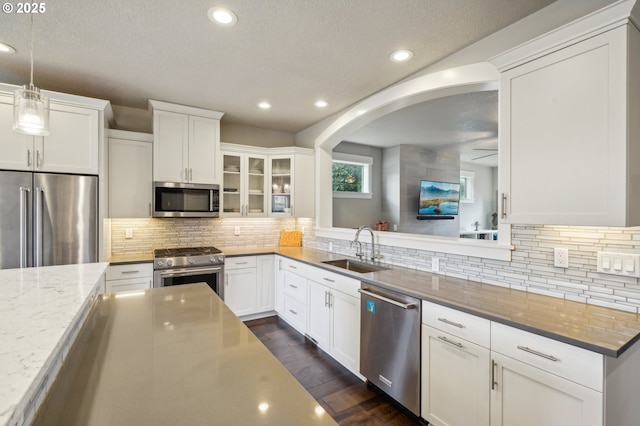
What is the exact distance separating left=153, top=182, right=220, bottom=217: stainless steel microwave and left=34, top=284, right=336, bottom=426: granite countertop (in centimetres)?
219

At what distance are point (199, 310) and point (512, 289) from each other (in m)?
1.91

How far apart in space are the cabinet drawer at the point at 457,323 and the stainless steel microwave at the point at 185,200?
271 centimetres

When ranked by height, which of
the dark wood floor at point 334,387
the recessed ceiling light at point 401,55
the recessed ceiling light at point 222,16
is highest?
the recessed ceiling light at point 401,55

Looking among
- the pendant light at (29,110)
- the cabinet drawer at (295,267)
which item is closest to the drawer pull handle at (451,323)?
the cabinet drawer at (295,267)

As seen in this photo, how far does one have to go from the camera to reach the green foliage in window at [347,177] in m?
5.49

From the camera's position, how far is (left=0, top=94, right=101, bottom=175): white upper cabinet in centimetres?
250

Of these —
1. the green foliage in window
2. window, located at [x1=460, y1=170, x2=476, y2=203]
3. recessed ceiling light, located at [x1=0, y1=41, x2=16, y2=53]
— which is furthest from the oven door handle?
window, located at [x1=460, y1=170, x2=476, y2=203]

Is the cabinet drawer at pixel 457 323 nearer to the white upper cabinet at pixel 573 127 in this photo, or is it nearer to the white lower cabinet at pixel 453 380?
the white lower cabinet at pixel 453 380

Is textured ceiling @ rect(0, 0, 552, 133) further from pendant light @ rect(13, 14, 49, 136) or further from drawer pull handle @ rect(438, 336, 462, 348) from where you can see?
drawer pull handle @ rect(438, 336, 462, 348)

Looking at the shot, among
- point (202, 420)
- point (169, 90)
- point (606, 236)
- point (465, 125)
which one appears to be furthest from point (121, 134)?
point (465, 125)

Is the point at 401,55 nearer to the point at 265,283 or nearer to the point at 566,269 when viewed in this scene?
the point at 566,269

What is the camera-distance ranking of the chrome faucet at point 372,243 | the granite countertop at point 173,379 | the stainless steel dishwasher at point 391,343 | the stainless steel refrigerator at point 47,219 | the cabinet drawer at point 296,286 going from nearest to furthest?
the granite countertop at point 173,379
the stainless steel dishwasher at point 391,343
the stainless steel refrigerator at point 47,219
the chrome faucet at point 372,243
the cabinet drawer at point 296,286

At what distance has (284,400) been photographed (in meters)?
0.79

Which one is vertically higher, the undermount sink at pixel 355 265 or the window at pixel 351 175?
the window at pixel 351 175
